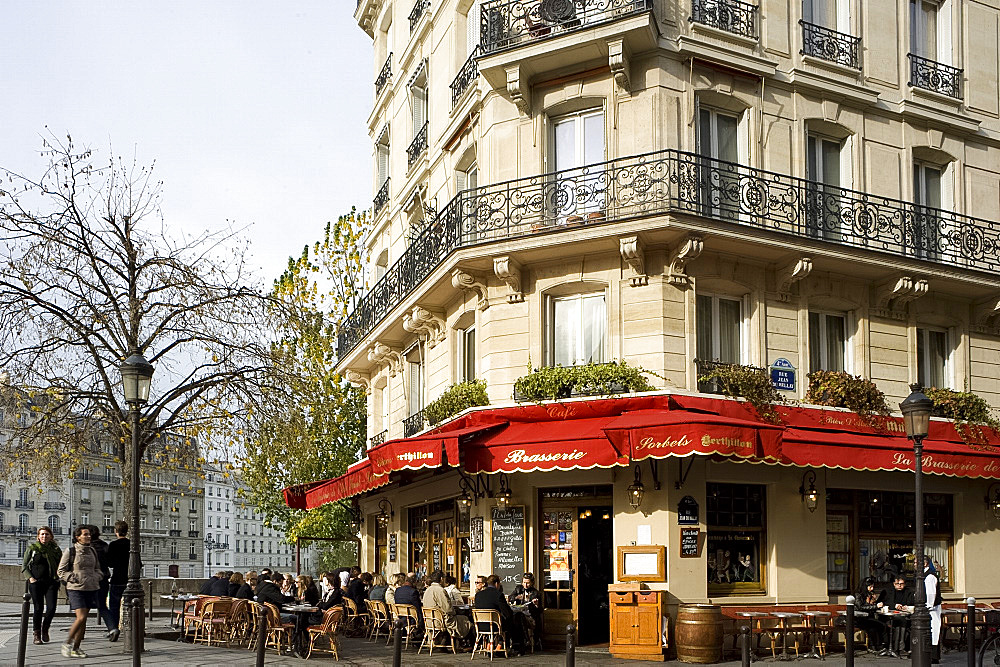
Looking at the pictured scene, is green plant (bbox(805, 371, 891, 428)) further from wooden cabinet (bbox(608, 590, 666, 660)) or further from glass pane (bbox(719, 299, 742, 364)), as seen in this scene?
wooden cabinet (bbox(608, 590, 666, 660))

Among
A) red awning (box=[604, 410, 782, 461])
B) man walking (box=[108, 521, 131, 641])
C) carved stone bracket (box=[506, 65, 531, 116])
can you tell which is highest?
carved stone bracket (box=[506, 65, 531, 116])

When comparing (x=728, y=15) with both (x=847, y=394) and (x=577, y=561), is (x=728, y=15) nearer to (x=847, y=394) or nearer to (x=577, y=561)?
(x=847, y=394)

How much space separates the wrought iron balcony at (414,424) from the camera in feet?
72.9

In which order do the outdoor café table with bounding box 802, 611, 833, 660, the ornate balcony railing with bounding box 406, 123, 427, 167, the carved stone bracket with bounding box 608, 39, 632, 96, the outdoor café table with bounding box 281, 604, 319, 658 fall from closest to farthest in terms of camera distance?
the outdoor café table with bounding box 281, 604, 319, 658
the outdoor café table with bounding box 802, 611, 833, 660
the carved stone bracket with bounding box 608, 39, 632, 96
the ornate balcony railing with bounding box 406, 123, 427, 167

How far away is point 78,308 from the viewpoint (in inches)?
818

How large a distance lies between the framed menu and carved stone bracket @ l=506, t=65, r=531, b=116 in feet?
24.8

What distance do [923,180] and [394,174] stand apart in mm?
12355

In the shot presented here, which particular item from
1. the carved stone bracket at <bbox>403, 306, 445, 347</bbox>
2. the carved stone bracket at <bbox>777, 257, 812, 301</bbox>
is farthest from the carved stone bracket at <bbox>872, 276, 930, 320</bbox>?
the carved stone bracket at <bbox>403, 306, 445, 347</bbox>

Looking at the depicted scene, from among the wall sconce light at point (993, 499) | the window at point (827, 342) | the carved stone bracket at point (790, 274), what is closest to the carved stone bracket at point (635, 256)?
the carved stone bracket at point (790, 274)

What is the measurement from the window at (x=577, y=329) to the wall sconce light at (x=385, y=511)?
8808mm

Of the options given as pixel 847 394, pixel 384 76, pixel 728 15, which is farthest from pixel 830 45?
pixel 384 76

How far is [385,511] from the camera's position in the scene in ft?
86.8

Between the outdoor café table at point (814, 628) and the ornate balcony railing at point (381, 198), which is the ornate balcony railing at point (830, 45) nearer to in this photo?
the outdoor café table at point (814, 628)

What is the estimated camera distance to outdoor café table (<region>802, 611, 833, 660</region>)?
54.6 ft
